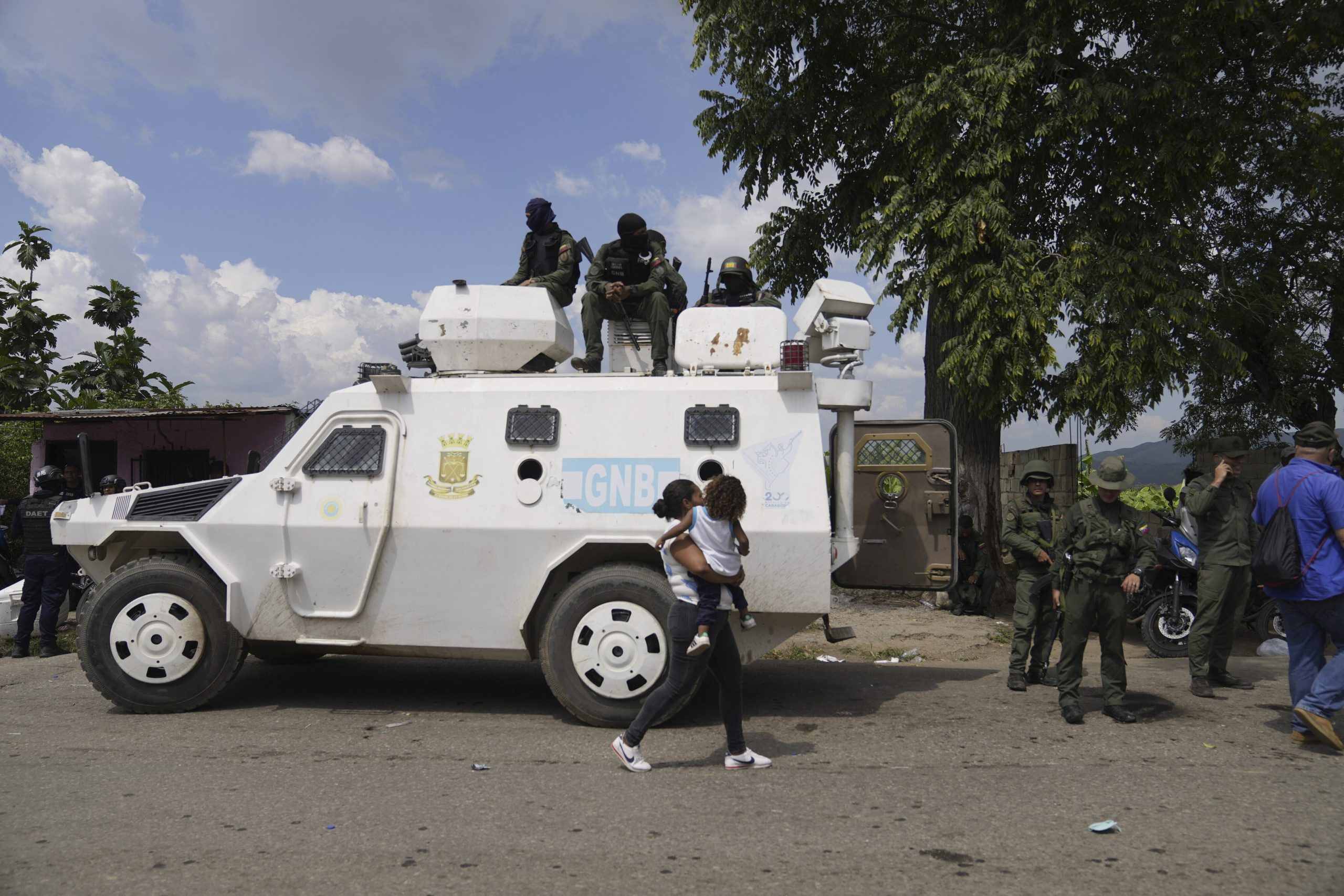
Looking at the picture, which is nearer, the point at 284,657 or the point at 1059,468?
the point at 284,657

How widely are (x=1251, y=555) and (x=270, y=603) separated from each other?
263 inches

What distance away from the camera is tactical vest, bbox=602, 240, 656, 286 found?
7.37 m

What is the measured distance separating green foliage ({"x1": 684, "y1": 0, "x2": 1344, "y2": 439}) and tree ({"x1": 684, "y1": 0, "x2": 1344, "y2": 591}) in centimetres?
3

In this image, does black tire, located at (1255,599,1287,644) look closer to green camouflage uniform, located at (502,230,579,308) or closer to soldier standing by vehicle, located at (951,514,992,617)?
soldier standing by vehicle, located at (951,514,992,617)

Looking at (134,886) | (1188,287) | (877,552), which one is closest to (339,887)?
(134,886)

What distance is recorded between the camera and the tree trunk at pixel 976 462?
11.0m

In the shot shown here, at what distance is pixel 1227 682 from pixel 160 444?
1475 cm

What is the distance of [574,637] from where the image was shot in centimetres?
573

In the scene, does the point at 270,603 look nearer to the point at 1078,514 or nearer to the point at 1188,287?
the point at 1078,514

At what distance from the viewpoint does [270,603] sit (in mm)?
6141

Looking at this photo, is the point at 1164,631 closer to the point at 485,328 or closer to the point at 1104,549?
the point at 1104,549

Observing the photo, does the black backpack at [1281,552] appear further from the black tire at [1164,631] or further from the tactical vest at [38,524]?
the tactical vest at [38,524]

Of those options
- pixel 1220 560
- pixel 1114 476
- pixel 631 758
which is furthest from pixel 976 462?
pixel 631 758

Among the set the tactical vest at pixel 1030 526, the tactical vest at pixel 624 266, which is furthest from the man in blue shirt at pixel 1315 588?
the tactical vest at pixel 624 266
